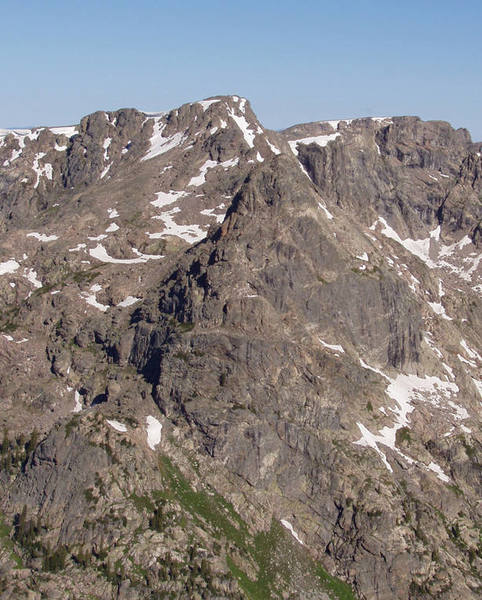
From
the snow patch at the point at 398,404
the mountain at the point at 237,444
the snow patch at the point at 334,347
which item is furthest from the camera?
the snow patch at the point at 334,347

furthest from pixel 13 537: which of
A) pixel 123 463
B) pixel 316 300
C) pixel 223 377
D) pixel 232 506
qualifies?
pixel 316 300

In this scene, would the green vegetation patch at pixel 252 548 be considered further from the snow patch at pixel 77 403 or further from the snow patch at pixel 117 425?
the snow patch at pixel 77 403

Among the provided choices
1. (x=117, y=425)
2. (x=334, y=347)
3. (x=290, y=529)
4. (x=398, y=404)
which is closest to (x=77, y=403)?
(x=117, y=425)

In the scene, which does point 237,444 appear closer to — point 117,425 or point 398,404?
point 117,425

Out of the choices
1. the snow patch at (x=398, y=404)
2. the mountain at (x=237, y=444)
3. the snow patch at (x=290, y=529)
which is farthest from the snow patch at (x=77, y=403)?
the snow patch at (x=398, y=404)

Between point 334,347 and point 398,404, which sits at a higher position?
point 334,347

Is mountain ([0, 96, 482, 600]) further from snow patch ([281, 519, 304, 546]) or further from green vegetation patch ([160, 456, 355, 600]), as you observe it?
snow patch ([281, 519, 304, 546])

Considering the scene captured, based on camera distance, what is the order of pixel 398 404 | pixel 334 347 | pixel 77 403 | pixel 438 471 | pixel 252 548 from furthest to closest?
pixel 334 347 < pixel 398 404 < pixel 77 403 < pixel 438 471 < pixel 252 548

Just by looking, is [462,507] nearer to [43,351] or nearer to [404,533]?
[404,533]

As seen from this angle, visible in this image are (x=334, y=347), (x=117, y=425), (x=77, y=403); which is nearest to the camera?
(x=117, y=425)

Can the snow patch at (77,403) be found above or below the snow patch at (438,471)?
above

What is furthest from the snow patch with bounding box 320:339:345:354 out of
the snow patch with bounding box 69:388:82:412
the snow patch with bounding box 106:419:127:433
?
the snow patch with bounding box 69:388:82:412
